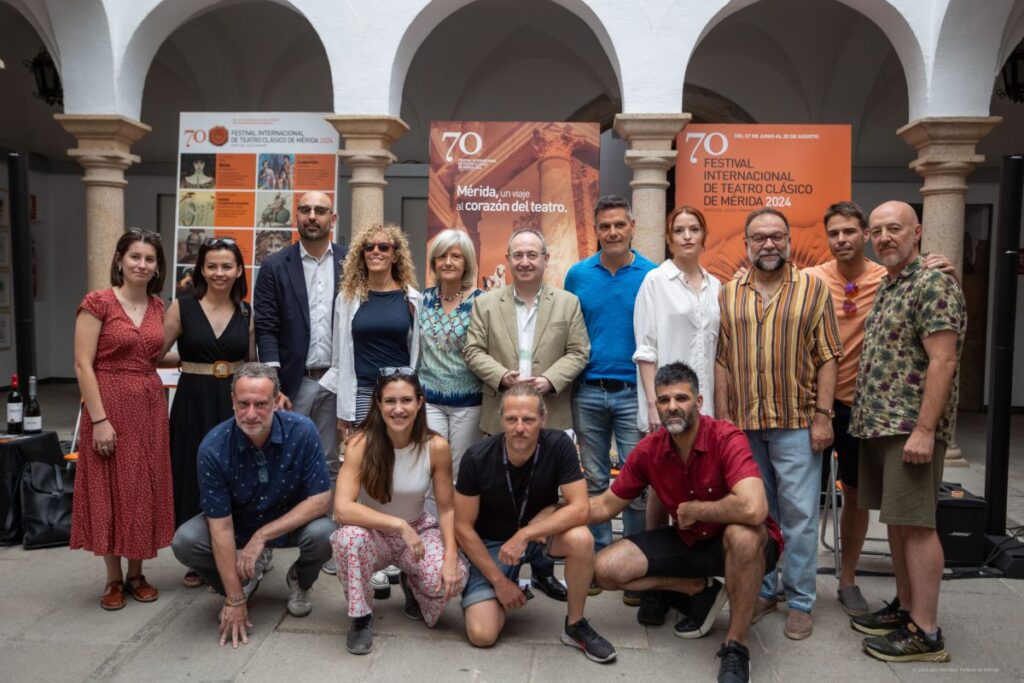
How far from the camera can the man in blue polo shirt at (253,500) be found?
10.6ft

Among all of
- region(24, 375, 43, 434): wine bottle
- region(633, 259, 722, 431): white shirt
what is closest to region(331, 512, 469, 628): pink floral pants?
region(633, 259, 722, 431): white shirt

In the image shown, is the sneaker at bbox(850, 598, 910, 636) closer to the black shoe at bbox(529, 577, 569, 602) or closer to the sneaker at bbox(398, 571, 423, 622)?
the black shoe at bbox(529, 577, 569, 602)

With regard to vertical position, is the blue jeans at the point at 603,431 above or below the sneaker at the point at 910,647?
above

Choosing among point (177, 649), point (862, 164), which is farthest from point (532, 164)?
point (862, 164)

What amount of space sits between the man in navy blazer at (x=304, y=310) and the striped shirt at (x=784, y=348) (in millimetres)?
1935

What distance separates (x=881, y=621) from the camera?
11.3 feet

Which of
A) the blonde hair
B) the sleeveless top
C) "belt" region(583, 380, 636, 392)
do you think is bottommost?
the sleeveless top

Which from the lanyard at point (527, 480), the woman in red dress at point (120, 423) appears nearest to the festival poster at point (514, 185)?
the woman in red dress at point (120, 423)

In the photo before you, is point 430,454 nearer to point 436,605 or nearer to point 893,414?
point 436,605

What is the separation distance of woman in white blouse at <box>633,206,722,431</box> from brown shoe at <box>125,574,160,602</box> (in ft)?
7.45

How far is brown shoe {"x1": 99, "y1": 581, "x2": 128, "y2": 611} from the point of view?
3.56m

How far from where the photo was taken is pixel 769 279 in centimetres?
342

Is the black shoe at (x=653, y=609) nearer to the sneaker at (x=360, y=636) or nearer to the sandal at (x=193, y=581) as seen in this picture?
the sneaker at (x=360, y=636)

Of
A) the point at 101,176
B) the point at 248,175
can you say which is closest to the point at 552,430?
the point at 248,175
